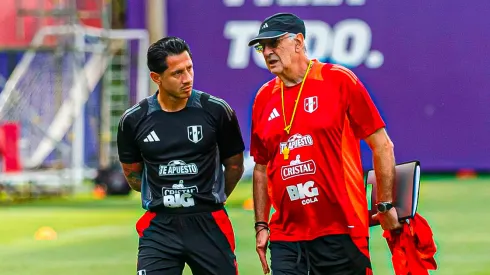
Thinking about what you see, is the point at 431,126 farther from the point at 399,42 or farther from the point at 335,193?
the point at 335,193

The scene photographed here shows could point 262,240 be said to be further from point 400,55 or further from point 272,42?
point 400,55

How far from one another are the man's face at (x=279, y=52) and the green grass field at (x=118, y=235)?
18.0 feet

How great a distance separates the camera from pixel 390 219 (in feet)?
24.6

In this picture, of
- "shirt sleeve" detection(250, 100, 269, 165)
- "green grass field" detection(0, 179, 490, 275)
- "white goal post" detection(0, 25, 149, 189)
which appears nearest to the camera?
"shirt sleeve" detection(250, 100, 269, 165)

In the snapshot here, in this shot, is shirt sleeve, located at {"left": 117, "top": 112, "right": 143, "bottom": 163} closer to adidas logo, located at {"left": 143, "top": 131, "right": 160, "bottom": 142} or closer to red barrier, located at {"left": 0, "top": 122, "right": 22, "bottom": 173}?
adidas logo, located at {"left": 143, "top": 131, "right": 160, "bottom": 142}

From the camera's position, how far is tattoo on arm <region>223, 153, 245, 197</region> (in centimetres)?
814

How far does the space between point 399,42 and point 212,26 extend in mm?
4056

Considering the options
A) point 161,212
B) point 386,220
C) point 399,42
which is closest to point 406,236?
point 386,220

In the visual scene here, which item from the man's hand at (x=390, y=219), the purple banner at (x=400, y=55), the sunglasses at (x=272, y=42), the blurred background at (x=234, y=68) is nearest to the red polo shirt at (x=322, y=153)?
the man's hand at (x=390, y=219)

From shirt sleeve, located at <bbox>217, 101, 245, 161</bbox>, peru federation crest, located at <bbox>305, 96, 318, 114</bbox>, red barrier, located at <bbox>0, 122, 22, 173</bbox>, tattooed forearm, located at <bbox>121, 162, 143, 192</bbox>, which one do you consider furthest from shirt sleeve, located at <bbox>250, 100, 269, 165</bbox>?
red barrier, located at <bbox>0, 122, 22, 173</bbox>

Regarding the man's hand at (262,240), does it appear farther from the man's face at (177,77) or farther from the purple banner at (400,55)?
the purple banner at (400,55)

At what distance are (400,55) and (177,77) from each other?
2019 centimetres

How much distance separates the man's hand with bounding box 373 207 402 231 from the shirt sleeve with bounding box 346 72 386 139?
0.48 metres

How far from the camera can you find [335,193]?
7387mm
